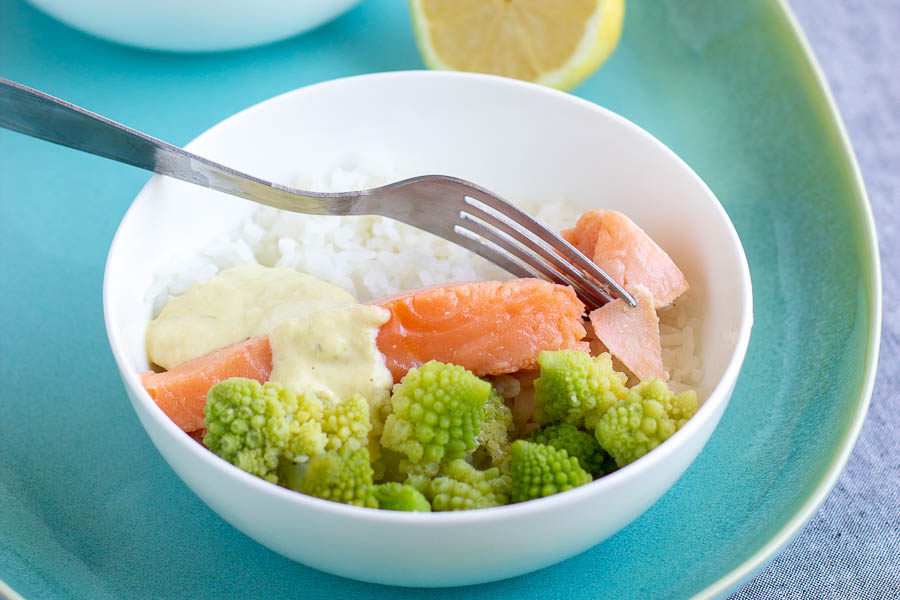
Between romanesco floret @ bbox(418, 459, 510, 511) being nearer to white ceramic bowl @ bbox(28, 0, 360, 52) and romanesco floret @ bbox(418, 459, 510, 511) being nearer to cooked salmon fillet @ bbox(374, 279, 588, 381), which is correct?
cooked salmon fillet @ bbox(374, 279, 588, 381)

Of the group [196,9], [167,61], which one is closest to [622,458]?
[196,9]

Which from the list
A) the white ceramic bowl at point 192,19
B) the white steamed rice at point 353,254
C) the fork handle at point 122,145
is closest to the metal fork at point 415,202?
the fork handle at point 122,145

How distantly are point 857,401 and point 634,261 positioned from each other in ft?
1.59

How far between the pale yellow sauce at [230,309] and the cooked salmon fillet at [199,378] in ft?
0.27

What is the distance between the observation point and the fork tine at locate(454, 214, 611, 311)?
1741 millimetres

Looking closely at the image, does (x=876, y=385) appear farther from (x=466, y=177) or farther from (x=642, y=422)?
(x=466, y=177)

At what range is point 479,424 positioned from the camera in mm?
1429

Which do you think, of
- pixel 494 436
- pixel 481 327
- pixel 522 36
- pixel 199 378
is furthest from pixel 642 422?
pixel 522 36

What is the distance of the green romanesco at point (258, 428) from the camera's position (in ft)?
4.38

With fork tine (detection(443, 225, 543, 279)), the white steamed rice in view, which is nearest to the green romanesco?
the white steamed rice

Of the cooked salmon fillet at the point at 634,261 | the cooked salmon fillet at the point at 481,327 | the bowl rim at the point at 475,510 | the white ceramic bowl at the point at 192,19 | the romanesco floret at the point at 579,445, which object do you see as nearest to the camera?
the bowl rim at the point at 475,510

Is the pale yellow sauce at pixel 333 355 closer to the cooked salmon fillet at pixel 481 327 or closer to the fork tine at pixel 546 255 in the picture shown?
the cooked salmon fillet at pixel 481 327

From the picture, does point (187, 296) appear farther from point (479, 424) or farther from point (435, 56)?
point (435, 56)

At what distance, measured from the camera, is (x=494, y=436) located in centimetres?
A: 151
